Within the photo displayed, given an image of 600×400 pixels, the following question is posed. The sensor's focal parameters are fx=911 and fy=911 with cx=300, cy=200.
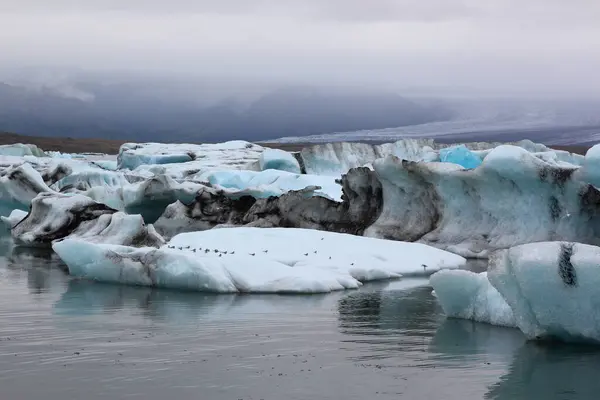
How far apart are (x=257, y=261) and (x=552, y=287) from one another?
647 cm

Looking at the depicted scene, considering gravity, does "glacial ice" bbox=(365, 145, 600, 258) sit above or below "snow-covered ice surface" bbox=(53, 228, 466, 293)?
above

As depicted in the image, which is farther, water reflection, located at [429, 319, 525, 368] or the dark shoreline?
the dark shoreline

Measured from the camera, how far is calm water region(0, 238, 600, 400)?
809 centimetres

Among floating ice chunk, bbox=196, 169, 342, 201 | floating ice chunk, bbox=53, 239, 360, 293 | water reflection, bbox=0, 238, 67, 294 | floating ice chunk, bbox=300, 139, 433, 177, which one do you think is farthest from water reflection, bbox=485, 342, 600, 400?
floating ice chunk, bbox=300, 139, 433, 177

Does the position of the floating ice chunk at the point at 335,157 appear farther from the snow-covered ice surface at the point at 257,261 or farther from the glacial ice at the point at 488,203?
the snow-covered ice surface at the point at 257,261

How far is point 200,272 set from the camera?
1430cm

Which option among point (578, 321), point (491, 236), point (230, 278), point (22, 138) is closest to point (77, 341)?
point (230, 278)

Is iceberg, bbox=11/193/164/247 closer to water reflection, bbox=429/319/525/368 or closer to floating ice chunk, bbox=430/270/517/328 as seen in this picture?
floating ice chunk, bbox=430/270/517/328

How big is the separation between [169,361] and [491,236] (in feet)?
43.7

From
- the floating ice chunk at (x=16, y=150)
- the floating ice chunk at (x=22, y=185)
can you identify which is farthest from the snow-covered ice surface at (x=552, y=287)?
the floating ice chunk at (x=16, y=150)

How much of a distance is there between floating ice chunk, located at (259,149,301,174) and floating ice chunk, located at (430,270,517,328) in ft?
87.8

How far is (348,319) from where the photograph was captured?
11977 millimetres

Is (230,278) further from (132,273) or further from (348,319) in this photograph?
(348,319)

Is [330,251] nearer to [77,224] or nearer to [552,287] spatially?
[77,224]
